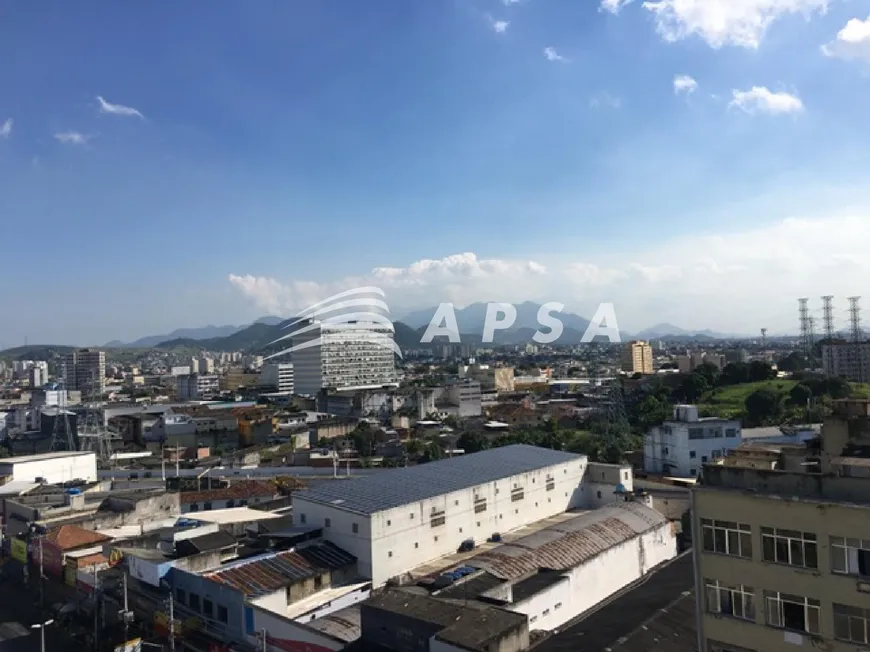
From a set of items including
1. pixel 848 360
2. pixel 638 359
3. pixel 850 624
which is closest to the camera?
A: pixel 850 624

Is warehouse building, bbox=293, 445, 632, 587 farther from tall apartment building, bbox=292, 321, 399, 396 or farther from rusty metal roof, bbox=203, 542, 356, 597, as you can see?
tall apartment building, bbox=292, 321, 399, 396

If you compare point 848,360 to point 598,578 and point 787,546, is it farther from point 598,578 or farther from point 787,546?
point 787,546

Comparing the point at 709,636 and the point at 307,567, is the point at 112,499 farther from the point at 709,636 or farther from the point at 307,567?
the point at 709,636

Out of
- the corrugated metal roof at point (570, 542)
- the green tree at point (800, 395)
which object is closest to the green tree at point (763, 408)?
the green tree at point (800, 395)

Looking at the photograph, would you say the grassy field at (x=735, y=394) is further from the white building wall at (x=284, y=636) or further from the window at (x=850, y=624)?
the window at (x=850, y=624)

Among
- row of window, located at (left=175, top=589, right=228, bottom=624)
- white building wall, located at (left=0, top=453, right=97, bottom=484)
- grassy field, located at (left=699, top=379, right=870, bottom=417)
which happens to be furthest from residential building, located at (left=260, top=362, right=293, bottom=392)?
row of window, located at (left=175, top=589, right=228, bottom=624)

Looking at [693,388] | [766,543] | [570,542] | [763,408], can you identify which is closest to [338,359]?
[693,388]

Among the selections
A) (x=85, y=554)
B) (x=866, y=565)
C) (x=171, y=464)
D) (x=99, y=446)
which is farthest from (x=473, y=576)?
(x=99, y=446)
